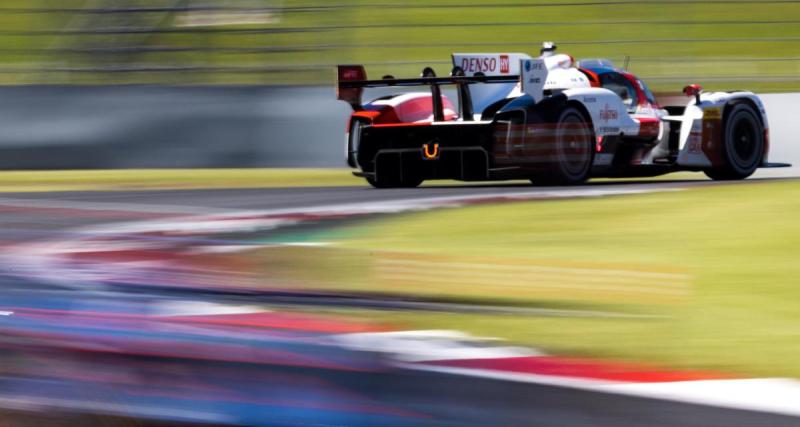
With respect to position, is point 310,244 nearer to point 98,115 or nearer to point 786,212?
point 786,212

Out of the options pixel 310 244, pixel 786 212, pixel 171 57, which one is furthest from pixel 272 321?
pixel 171 57

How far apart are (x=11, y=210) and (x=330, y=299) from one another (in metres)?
4.80

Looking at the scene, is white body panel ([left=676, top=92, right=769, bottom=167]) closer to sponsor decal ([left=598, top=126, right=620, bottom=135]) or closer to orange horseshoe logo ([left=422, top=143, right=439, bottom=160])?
sponsor decal ([left=598, top=126, right=620, bottom=135])

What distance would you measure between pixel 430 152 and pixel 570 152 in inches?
45.2

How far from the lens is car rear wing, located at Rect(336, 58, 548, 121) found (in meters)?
9.99

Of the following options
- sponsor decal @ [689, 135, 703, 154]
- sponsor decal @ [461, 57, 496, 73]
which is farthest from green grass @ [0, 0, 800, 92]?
sponsor decal @ [689, 135, 703, 154]

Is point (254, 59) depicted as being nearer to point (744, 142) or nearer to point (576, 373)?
point (744, 142)

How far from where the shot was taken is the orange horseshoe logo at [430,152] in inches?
408

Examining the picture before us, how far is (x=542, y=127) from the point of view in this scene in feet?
32.8

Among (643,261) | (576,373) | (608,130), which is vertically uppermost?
(608,130)

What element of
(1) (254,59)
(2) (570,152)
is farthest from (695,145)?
(1) (254,59)

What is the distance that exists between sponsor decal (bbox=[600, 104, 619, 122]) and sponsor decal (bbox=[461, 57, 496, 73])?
39.1 inches

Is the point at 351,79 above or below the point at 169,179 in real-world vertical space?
above

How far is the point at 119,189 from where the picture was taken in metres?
11.7
